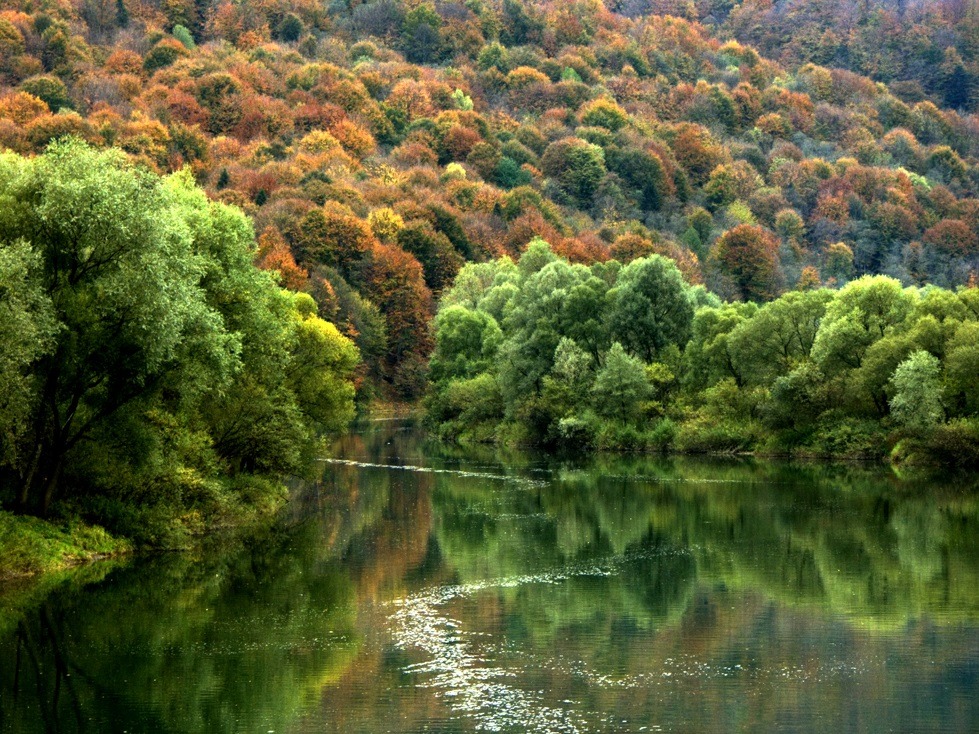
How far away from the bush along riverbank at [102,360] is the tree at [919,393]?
32.7 meters

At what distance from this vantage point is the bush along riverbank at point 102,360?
123 ft

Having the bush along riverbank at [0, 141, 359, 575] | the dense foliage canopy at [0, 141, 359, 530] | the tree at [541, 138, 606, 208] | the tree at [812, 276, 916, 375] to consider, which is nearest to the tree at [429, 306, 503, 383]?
the tree at [812, 276, 916, 375]

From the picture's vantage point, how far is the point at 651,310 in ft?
273

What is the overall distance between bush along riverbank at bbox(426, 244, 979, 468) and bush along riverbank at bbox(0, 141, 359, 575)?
1360 inches

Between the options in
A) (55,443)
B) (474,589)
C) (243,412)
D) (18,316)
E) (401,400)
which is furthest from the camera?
(401,400)

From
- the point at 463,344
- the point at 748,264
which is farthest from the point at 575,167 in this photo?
the point at 463,344

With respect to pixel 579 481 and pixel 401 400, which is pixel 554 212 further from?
pixel 579 481

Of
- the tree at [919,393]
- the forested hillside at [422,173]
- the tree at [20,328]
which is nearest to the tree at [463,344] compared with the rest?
the forested hillside at [422,173]

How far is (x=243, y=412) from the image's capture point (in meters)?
50.5

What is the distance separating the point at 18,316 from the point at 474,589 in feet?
43.1

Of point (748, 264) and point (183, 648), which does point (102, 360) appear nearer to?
point (183, 648)

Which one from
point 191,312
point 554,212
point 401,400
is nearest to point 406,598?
point 191,312

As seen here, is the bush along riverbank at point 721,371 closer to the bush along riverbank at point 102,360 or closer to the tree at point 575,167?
the bush along riverbank at point 102,360

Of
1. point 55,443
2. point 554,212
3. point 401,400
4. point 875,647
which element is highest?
point 554,212
